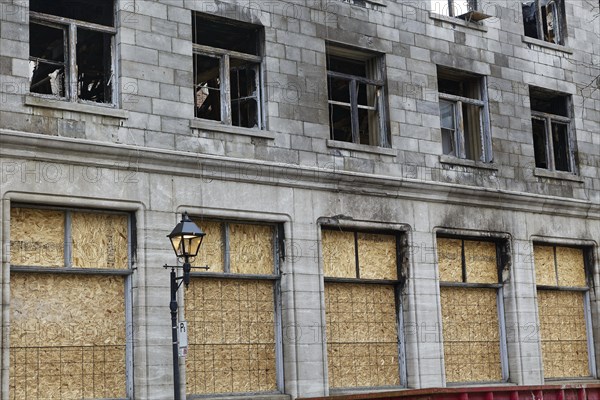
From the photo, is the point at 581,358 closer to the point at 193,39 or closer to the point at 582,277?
the point at 582,277

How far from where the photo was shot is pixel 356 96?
23047mm

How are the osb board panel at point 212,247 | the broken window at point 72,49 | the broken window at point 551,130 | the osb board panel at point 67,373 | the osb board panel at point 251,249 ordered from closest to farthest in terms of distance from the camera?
the osb board panel at point 67,373 → the broken window at point 72,49 → the osb board panel at point 212,247 → the osb board panel at point 251,249 → the broken window at point 551,130

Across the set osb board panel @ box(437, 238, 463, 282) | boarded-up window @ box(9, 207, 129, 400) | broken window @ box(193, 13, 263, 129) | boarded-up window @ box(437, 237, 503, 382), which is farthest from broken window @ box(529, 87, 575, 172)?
boarded-up window @ box(9, 207, 129, 400)

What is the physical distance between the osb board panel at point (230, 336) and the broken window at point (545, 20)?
11.5 m

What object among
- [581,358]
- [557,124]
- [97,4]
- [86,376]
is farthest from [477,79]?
[86,376]

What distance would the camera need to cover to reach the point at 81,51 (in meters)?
19.0

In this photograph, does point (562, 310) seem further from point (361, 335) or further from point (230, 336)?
point (230, 336)

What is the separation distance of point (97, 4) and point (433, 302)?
9.59 m

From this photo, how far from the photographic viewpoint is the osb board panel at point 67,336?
17219 mm

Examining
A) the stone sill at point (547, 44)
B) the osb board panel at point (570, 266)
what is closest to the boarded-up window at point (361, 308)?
the osb board panel at point (570, 266)

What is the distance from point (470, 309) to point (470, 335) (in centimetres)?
61

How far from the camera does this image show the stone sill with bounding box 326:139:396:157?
862 inches

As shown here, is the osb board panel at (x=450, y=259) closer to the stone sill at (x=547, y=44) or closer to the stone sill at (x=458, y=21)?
the stone sill at (x=458, y=21)

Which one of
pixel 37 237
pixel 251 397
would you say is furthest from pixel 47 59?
pixel 251 397
